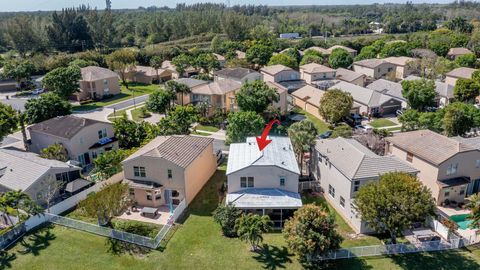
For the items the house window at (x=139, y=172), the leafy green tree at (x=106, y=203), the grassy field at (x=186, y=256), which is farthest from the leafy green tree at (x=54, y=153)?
the leafy green tree at (x=106, y=203)

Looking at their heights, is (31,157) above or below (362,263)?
above

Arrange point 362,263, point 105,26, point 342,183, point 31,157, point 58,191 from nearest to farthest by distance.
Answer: point 362,263 → point 342,183 → point 58,191 → point 31,157 → point 105,26

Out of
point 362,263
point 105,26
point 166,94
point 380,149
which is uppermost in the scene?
point 105,26

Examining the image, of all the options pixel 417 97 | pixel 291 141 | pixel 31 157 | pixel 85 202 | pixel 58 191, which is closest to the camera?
pixel 85 202

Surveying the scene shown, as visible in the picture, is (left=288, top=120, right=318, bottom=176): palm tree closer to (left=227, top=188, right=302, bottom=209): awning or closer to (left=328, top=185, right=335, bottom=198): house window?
(left=328, top=185, right=335, bottom=198): house window

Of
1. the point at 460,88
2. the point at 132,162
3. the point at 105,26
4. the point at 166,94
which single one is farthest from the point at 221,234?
the point at 105,26

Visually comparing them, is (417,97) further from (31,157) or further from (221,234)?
(31,157)

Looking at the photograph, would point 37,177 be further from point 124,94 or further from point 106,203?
point 124,94
